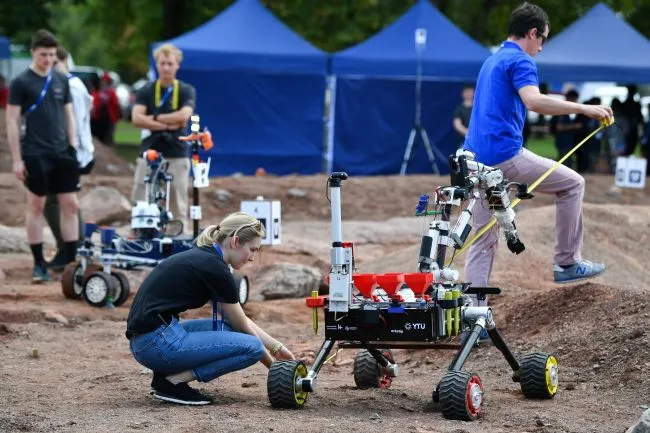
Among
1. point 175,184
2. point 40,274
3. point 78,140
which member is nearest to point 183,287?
point 175,184

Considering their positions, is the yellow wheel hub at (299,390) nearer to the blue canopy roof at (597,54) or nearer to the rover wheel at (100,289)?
the rover wheel at (100,289)

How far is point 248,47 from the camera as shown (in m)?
21.3

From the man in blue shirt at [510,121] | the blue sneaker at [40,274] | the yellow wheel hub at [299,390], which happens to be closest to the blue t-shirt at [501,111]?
the man in blue shirt at [510,121]

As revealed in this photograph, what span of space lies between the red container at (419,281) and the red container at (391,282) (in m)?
0.04

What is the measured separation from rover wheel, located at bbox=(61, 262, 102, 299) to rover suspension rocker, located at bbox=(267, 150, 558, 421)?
182 inches

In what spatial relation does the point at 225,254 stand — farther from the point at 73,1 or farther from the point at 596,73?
the point at 73,1

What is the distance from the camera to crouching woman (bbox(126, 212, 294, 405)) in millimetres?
6773

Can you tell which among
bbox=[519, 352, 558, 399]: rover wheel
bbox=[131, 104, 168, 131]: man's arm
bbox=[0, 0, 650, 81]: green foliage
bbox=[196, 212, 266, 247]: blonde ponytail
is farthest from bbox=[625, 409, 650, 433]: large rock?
bbox=[0, 0, 650, 81]: green foliage

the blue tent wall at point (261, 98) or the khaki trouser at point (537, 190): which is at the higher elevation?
the khaki trouser at point (537, 190)

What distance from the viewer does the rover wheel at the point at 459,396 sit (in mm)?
6473

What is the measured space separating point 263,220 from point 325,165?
11.8 meters

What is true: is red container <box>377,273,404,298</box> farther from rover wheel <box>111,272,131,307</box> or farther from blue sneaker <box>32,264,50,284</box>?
blue sneaker <box>32,264,50,284</box>

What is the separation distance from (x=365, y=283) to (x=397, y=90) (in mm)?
16571

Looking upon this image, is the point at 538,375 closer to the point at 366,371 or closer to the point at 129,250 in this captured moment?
the point at 366,371
